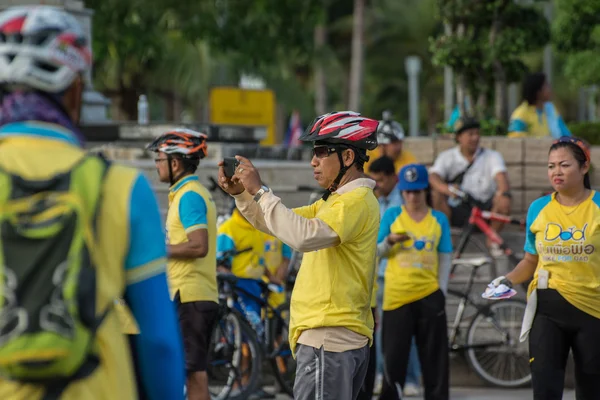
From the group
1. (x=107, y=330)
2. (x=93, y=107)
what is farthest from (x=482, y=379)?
(x=93, y=107)

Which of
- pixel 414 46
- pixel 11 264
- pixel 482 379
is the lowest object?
pixel 482 379

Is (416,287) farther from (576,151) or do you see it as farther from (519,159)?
(519,159)

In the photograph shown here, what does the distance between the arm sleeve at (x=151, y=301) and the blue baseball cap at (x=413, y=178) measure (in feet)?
18.5

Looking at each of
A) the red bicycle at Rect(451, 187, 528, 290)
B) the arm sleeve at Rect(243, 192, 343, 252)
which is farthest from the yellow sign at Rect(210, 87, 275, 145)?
the arm sleeve at Rect(243, 192, 343, 252)

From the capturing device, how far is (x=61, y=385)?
2.74m

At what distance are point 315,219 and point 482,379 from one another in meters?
5.68

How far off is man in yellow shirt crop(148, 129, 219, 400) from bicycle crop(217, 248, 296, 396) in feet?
6.64

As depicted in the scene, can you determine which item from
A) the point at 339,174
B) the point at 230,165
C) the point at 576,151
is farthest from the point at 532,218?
the point at 230,165

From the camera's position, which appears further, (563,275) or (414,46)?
(414,46)

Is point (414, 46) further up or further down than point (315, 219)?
further up

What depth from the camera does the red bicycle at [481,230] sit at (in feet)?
36.7

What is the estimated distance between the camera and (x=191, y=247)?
23.1 feet

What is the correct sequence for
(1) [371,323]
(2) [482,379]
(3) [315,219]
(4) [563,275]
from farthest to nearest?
(2) [482,379] < (4) [563,275] < (1) [371,323] < (3) [315,219]

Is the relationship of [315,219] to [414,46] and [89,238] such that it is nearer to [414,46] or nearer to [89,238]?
[89,238]
